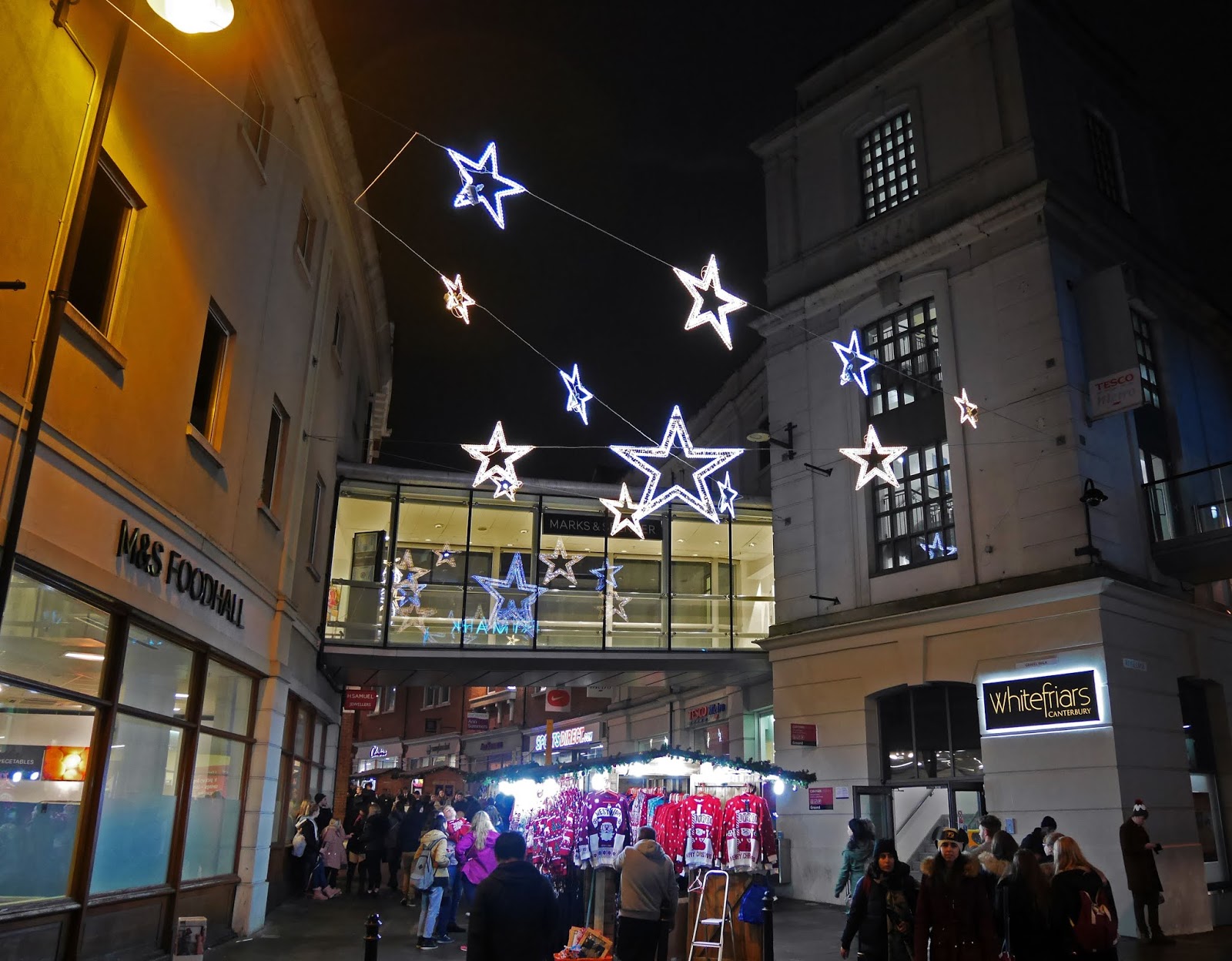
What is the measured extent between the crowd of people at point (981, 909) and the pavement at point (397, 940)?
3.92m

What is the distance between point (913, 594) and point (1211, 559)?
4951 millimetres

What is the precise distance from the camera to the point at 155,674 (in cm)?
1044

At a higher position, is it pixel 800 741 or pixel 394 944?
pixel 800 741

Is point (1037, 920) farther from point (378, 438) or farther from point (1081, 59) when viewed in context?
point (378, 438)

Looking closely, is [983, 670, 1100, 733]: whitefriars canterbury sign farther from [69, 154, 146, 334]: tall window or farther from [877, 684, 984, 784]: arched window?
[69, 154, 146, 334]: tall window

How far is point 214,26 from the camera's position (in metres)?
6.49

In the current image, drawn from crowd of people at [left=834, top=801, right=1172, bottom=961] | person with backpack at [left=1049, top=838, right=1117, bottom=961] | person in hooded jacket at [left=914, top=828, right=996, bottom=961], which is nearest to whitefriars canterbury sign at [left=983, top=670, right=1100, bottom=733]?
crowd of people at [left=834, top=801, right=1172, bottom=961]

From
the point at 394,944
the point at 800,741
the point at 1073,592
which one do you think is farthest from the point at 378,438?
the point at 1073,592

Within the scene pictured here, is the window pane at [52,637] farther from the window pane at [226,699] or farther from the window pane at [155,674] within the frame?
the window pane at [226,699]

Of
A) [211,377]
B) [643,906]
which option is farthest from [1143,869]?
[211,377]

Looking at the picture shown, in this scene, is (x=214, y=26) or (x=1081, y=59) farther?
(x=1081, y=59)

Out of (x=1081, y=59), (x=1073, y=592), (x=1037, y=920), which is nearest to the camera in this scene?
(x=1037, y=920)

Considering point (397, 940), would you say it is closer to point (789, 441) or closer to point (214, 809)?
point (214, 809)

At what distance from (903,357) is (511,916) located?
51.7 feet
